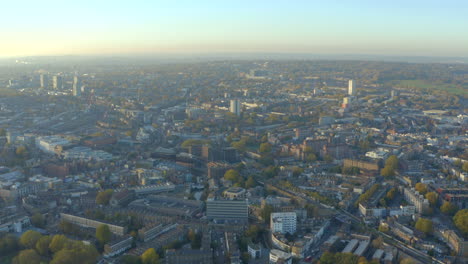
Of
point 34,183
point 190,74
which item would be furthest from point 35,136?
point 190,74

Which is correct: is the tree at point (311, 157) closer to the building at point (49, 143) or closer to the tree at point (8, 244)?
the building at point (49, 143)

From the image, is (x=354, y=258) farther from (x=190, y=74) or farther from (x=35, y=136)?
(x=190, y=74)

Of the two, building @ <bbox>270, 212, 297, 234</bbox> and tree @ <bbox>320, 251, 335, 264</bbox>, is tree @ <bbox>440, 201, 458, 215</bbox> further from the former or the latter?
tree @ <bbox>320, 251, 335, 264</bbox>

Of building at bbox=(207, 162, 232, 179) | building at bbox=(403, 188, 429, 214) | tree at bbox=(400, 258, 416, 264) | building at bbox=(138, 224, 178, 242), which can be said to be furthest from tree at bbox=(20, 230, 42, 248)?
building at bbox=(403, 188, 429, 214)

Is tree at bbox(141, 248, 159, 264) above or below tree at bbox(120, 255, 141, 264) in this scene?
above

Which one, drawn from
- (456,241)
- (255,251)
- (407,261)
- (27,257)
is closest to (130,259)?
(27,257)

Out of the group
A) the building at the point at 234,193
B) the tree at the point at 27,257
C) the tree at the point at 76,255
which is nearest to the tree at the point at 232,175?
the building at the point at 234,193

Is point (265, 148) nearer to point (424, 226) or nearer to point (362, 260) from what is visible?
point (424, 226)
